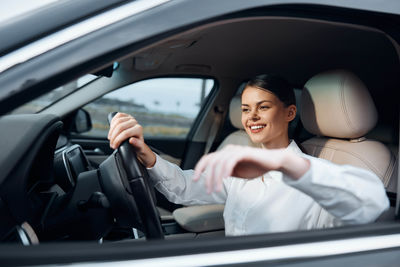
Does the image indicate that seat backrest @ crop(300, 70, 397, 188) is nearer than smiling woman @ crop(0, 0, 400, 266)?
No

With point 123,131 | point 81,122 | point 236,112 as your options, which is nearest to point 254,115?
point 123,131

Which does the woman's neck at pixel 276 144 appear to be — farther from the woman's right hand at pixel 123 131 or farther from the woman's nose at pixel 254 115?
the woman's right hand at pixel 123 131

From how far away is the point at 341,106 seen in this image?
1.70m

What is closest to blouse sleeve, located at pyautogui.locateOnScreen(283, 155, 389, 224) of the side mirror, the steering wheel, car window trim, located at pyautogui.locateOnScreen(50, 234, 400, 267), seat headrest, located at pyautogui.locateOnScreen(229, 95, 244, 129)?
car window trim, located at pyautogui.locateOnScreen(50, 234, 400, 267)

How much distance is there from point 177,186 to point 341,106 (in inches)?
34.7

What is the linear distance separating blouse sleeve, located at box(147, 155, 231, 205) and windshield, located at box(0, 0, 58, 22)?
990mm

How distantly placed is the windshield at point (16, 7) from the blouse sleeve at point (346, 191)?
2.69 feet

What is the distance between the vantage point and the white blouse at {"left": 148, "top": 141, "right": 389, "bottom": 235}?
111 centimetres

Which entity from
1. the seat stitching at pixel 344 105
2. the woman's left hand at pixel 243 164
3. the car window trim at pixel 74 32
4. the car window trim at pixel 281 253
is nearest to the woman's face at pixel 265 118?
the seat stitching at pixel 344 105

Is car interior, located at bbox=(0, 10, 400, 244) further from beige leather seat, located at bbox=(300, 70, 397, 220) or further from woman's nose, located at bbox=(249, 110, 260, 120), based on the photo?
woman's nose, located at bbox=(249, 110, 260, 120)

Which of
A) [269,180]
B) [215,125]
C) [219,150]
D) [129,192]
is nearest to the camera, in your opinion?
[219,150]

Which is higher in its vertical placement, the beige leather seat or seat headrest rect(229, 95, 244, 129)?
the beige leather seat

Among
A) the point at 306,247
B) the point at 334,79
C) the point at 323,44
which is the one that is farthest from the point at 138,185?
the point at 323,44

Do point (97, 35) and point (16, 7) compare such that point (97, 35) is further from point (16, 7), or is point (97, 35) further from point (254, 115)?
point (254, 115)
